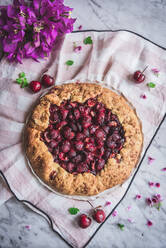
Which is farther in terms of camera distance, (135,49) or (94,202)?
(135,49)

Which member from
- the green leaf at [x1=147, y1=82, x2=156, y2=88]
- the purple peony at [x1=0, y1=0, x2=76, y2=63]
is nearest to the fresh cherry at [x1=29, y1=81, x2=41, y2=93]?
the purple peony at [x1=0, y1=0, x2=76, y2=63]

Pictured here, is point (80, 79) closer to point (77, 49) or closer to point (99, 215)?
point (77, 49)

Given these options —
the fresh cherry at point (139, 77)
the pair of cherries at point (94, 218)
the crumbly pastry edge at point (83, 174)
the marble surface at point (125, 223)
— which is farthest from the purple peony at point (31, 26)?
the pair of cherries at point (94, 218)

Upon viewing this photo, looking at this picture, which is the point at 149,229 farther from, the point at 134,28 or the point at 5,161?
the point at 134,28

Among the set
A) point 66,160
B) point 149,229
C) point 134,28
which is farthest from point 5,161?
point 134,28

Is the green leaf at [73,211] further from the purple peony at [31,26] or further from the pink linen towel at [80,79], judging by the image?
the purple peony at [31,26]

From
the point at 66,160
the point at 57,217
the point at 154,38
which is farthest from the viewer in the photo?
the point at 154,38

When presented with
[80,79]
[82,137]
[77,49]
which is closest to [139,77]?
[80,79]
